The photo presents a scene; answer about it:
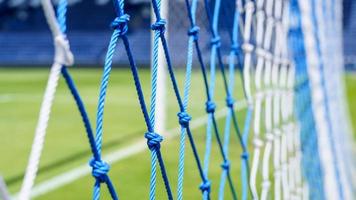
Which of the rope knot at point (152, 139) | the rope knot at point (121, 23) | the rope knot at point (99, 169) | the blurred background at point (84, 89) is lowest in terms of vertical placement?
the rope knot at point (99, 169)

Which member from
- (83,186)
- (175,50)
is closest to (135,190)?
(83,186)

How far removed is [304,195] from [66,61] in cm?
184

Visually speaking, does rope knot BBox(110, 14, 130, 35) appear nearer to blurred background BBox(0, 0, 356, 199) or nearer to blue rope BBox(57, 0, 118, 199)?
blue rope BBox(57, 0, 118, 199)

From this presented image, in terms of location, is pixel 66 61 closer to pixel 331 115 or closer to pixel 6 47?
pixel 331 115

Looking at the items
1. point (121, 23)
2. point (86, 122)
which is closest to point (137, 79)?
point (121, 23)

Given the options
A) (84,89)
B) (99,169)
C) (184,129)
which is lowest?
(99,169)

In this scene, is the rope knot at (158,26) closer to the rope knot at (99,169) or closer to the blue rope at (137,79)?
the blue rope at (137,79)

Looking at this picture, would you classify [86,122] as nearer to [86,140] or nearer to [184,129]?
[184,129]

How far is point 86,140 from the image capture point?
4539 millimetres

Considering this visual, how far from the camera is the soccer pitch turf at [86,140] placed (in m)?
3.09

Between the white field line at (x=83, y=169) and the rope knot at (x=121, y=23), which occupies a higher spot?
the white field line at (x=83, y=169)

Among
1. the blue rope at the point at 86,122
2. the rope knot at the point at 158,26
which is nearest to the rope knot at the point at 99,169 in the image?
the blue rope at the point at 86,122

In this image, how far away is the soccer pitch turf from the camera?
309 cm

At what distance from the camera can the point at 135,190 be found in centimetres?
296
